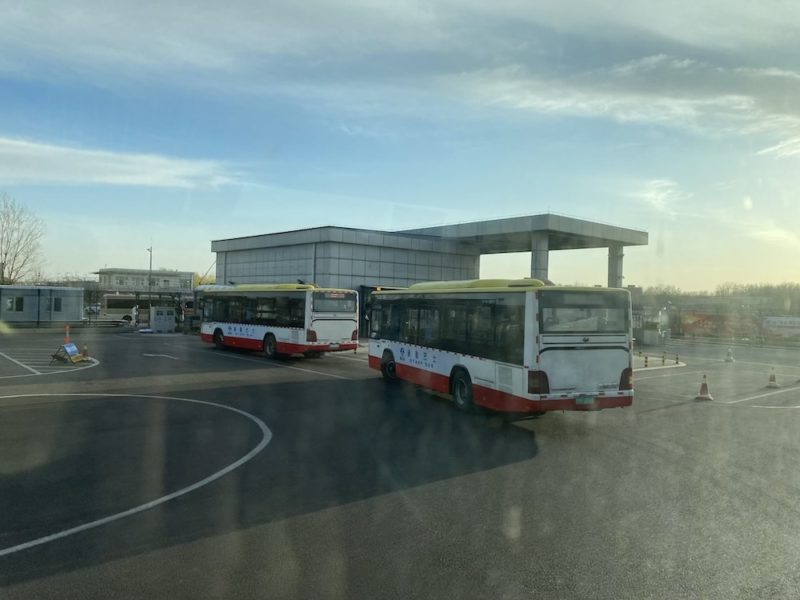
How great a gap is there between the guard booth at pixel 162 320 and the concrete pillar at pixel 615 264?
3075 cm

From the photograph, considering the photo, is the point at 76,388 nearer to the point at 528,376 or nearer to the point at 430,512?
the point at 528,376

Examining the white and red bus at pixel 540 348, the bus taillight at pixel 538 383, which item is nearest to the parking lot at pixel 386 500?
the white and red bus at pixel 540 348

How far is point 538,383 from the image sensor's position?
452 inches

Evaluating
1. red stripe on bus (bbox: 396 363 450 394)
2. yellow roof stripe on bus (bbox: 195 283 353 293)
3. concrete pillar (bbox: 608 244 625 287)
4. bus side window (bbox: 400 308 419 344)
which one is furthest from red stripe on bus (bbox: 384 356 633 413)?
concrete pillar (bbox: 608 244 625 287)

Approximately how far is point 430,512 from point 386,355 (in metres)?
12.0

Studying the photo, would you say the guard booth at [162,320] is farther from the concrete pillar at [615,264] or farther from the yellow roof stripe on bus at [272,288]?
the concrete pillar at [615,264]

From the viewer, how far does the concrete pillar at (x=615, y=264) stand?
44.8 metres

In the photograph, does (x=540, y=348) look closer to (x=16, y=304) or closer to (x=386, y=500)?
(x=386, y=500)

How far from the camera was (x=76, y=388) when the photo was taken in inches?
647

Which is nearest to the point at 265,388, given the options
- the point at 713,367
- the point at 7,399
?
the point at 7,399

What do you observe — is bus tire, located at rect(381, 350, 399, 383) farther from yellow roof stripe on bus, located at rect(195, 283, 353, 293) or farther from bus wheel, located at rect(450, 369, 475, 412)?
yellow roof stripe on bus, located at rect(195, 283, 353, 293)

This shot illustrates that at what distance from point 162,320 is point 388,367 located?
30.0 m

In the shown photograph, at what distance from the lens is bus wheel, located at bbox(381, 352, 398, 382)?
18.7m

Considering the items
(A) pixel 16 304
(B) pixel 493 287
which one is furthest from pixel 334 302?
(A) pixel 16 304
